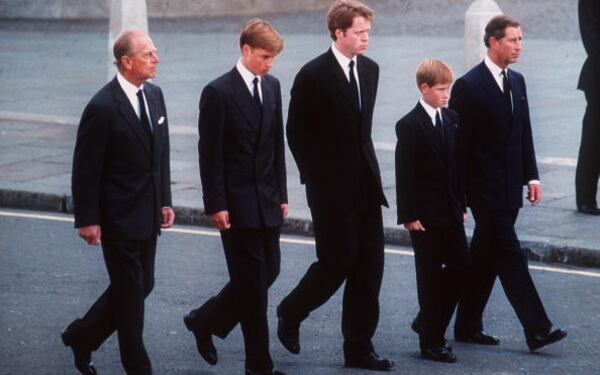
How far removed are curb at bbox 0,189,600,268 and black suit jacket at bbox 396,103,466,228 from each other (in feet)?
8.46

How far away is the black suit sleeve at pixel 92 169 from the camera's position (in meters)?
6.98

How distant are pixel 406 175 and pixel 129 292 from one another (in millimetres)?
1520

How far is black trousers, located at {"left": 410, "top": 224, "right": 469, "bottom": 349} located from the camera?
7.78 metres

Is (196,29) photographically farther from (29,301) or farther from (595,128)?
(29,301)

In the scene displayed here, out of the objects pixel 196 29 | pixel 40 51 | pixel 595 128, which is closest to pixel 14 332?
pixel 595 128

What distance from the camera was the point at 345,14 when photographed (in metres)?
7.46

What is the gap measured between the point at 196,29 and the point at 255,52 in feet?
56.9

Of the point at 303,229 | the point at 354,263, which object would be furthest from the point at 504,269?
the point at 303,229

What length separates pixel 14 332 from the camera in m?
8.40

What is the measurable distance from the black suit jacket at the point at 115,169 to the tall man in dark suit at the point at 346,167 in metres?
0.85

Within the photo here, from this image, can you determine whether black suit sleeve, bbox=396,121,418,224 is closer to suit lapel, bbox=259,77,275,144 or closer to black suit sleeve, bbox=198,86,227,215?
suit lapel, bbox=259,77,275,144

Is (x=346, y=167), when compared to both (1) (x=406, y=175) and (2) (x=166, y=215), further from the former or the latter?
(2) (x=166, y=215)

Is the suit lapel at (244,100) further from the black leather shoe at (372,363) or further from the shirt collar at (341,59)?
the black leather shoe at (372,363)

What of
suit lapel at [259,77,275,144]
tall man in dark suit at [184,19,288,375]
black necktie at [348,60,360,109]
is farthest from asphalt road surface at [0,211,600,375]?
black necktie at [348,60,360,109]
